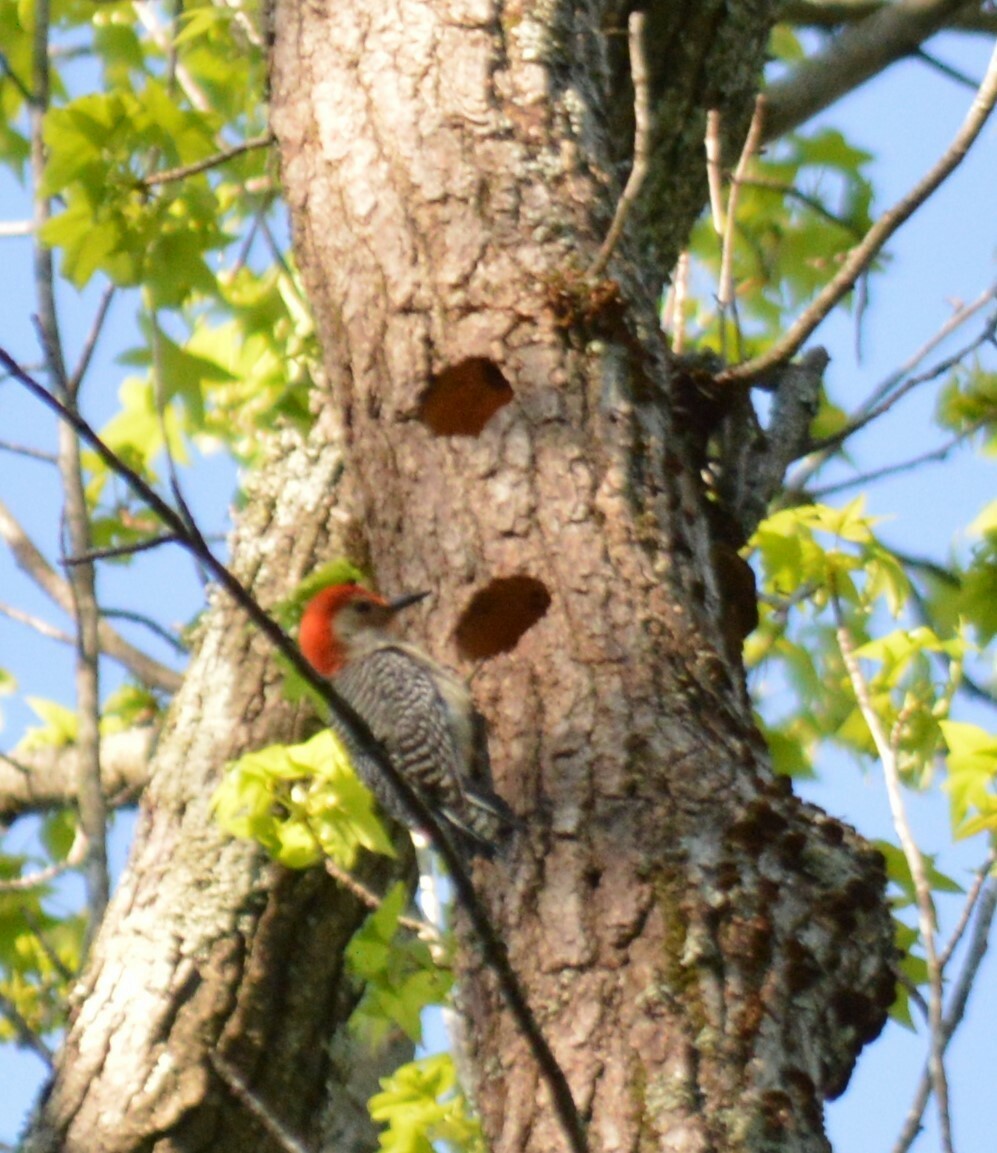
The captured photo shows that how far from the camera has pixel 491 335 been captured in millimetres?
3162

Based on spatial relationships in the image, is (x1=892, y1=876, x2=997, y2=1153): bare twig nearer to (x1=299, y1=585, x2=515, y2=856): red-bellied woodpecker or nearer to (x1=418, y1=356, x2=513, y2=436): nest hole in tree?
(x1=299, y1=585, x2=515, y2=856): red-bellied woodpecker

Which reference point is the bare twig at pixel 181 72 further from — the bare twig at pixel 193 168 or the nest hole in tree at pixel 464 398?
the nest hole in tree at pixel 464 398

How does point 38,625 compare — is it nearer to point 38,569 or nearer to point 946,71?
point 38,569

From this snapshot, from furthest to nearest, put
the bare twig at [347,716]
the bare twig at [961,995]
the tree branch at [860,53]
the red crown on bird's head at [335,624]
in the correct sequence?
the tree branch at [860,53] < the red crown on bird's head at [335,624] < the bare twig at [961,995] < the bare twig at [347,716]

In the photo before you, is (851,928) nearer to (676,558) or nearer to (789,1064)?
(789,1064)

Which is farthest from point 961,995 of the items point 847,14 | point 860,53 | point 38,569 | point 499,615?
point 847,14

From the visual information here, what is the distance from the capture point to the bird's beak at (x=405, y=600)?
308 centimetres

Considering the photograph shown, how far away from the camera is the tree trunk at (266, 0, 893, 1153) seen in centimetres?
231

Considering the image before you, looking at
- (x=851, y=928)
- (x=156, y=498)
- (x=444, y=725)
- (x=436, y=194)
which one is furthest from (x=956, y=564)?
(x=156, y=498)

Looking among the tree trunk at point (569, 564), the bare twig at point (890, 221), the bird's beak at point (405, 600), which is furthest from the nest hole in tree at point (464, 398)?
the bare twig at point (890, 221)

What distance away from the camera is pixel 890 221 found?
2.64m

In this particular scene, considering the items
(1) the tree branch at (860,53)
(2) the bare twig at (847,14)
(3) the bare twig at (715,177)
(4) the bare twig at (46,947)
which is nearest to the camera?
(4) the bare twig at (46,947)

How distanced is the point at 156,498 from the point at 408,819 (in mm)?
2174

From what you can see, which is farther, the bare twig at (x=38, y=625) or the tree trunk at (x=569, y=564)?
the bare twig at (x=38, y=625)
